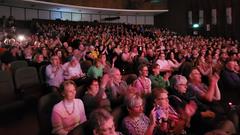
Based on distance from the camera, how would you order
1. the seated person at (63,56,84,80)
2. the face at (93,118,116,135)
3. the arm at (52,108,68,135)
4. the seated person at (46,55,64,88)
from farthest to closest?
the seated person at (63,56,84,80) < the seated person at (46,55,64,88) < the arm at (52,108,68,135) < the face at (93,118,116,135)

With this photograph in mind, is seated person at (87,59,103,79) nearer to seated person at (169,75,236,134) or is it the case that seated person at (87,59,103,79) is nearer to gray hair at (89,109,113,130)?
seated person at (169,75,236,134)

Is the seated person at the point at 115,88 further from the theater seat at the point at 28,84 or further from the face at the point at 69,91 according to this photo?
the theater seat at the point at 28,84

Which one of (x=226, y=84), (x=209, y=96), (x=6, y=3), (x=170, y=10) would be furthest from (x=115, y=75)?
(x=170, y=10)

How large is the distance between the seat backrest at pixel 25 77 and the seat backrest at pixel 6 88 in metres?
0.25

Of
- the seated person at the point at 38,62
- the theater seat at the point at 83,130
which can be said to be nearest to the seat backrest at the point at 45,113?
the theater seat at the point at 83,130

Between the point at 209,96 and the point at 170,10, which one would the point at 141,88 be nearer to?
the point at 209,96

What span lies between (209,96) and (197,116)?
88cm

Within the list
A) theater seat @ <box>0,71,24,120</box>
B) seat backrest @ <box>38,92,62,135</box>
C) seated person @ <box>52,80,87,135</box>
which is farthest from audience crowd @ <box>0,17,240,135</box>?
theater seat @ <box>0,71,24,120</box>

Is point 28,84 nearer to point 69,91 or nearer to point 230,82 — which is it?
point 69,91

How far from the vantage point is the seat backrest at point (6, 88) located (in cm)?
583

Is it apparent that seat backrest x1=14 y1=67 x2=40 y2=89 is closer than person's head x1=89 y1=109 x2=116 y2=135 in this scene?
No

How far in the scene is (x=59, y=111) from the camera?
372cm

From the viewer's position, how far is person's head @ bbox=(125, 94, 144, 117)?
139 inches

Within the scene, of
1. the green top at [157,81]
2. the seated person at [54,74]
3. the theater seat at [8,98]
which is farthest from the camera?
the seated person at [54,74]
